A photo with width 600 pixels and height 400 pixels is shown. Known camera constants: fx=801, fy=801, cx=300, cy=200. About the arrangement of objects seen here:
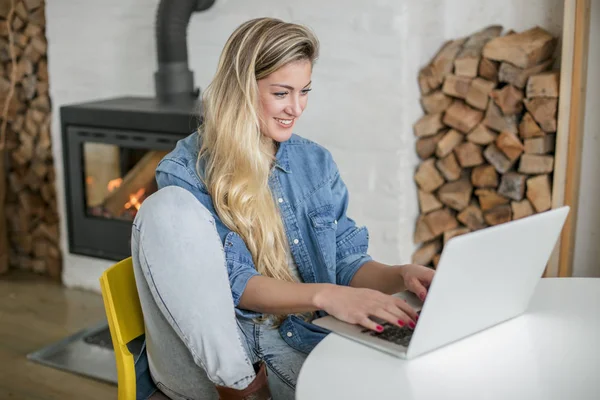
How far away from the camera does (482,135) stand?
8.14 feet

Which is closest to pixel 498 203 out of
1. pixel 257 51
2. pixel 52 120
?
pixel 257 51

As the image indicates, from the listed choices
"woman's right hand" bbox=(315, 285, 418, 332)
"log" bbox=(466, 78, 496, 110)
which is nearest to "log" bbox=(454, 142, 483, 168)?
"log" bbox=(466, 78, 496, 110)

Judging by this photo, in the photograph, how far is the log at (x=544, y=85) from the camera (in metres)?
2.35

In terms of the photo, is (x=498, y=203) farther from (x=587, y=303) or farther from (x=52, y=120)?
(x=52, y=120)

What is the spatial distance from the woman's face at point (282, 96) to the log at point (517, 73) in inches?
39.0

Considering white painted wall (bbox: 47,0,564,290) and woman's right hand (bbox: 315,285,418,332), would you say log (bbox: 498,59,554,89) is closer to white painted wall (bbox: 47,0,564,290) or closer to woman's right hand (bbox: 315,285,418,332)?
white painted wall (bbox: 47,0,564,290)

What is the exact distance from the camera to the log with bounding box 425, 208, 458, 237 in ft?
8.60

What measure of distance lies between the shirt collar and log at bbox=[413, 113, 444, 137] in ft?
3.18

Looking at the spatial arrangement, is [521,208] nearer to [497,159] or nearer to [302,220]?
[497,159]

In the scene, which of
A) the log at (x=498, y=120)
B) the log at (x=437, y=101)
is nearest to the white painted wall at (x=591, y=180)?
the log at (x=498, y=120)

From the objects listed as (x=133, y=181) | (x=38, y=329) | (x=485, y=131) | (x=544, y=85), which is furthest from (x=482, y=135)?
(x=38, y=329)

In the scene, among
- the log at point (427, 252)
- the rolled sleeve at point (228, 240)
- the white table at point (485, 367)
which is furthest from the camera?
the log at point (427, 252)

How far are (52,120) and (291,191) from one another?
1.97 meters

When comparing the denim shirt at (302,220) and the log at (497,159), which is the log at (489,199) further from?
the denim shirt at (302,220)
